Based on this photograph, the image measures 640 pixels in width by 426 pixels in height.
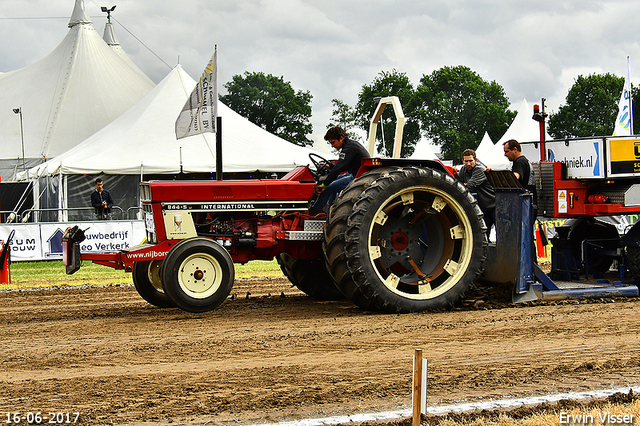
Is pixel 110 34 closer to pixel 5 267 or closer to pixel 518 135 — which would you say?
pixel 518 135

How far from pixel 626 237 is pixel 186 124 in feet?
21.4

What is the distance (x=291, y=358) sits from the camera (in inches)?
187

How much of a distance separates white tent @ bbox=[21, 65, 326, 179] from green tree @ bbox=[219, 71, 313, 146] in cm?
3650

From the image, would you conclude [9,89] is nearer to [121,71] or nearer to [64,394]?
[121,71]

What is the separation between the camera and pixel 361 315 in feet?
21.1

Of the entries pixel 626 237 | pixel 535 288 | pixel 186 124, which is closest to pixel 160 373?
pixel 535 288

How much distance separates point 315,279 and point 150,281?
1.83 meters

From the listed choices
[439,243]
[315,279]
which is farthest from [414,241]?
[315,279]

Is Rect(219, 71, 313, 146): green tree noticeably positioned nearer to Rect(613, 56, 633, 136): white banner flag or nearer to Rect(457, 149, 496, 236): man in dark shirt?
Rect(613, 56, 633, 136): white banner flag

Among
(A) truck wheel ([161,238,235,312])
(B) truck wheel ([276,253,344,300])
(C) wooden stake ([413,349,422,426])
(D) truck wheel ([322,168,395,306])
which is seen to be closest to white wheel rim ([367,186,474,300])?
(D) truck wheel ([322,168,395,306])

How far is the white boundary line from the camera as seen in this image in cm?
337

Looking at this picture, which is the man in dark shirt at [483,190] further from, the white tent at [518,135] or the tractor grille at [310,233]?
the white tent at [518,135]

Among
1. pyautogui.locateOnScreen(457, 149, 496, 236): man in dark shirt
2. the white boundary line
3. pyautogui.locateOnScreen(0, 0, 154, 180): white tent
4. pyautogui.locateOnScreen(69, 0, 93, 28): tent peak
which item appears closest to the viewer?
the white boundary line

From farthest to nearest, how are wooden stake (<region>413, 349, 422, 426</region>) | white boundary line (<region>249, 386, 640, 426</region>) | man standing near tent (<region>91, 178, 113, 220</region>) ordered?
man standing near tent (<region>91, 178, 113, 220</region>)
white boundary line (<region>249, 386, 640, 426</region>)
wooden stake (<region>413, 349, 422, 426</region>)
